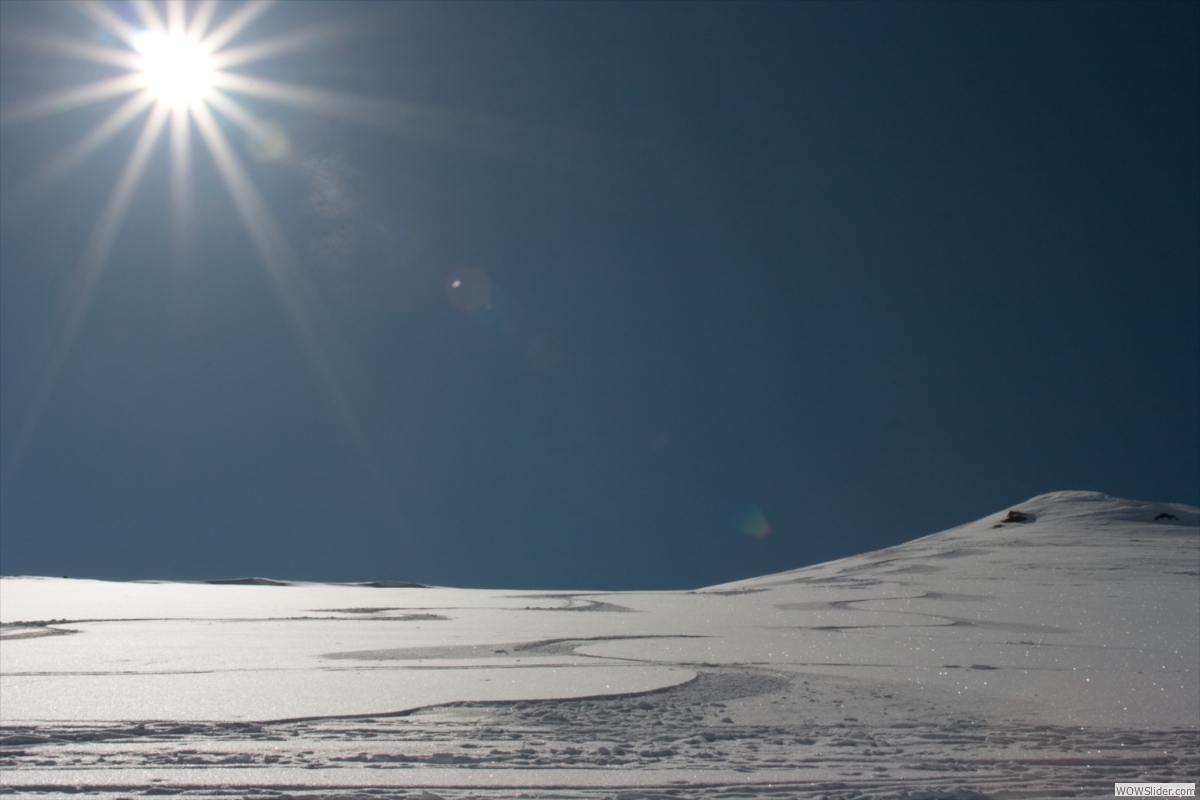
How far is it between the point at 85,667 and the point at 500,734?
301cm

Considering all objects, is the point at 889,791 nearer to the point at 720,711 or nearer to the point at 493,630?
the point at 720,711

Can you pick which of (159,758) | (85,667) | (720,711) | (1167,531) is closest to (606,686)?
(720,711)

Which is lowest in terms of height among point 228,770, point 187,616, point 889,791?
point 889,791

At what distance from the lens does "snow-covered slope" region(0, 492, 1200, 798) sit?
272cm

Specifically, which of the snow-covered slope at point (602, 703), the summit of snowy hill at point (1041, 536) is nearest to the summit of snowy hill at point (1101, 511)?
the summit of snowy hill at point (1041, 536)

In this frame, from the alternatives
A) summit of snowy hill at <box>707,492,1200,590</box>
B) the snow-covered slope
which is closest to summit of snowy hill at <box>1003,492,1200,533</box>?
summit of snowy hill at <box>707,492,1200,590</box>

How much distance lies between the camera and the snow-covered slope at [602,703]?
8.93 feet

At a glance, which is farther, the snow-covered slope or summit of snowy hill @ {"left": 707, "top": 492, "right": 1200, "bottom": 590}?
summit of snowy hill @ {"left": 707, "top": 492, "right": 1200, "bottom": 590}

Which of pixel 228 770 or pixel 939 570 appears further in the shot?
pixel 939 570

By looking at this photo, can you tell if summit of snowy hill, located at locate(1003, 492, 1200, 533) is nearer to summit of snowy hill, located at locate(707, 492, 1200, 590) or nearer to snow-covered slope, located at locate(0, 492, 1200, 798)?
summit of snowy hill, located at locate(707, 492, 1200, 590)

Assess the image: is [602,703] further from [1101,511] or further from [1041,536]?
[1101,511]

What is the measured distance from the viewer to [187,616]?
8266 mm

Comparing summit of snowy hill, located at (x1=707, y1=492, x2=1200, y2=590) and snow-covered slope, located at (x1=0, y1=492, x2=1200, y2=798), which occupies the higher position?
summit of snowy hill, located at (x1=707, y1=492, x2=1200, y2=590)

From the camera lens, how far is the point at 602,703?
3.81 m
